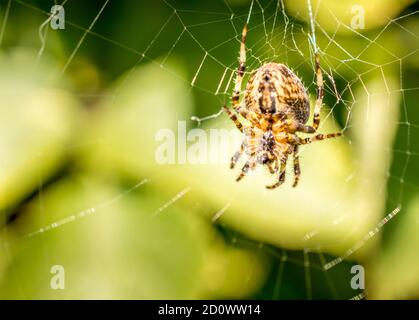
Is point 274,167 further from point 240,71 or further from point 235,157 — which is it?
point 240,71

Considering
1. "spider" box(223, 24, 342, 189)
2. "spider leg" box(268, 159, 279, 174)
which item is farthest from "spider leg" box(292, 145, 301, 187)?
"spider leg" box(268, 159, 279, 174)

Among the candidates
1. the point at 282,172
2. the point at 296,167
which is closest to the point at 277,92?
the point at 296,167

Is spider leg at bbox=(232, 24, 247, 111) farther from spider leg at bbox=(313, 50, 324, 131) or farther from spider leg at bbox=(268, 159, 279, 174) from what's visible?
spider leg at bbox=(268, 159, 279, 174)

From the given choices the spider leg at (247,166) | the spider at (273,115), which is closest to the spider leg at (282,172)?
the spider at (273,115)

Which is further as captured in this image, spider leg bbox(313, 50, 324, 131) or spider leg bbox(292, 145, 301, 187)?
spider leg bbox(292, 145, 301, 187)
